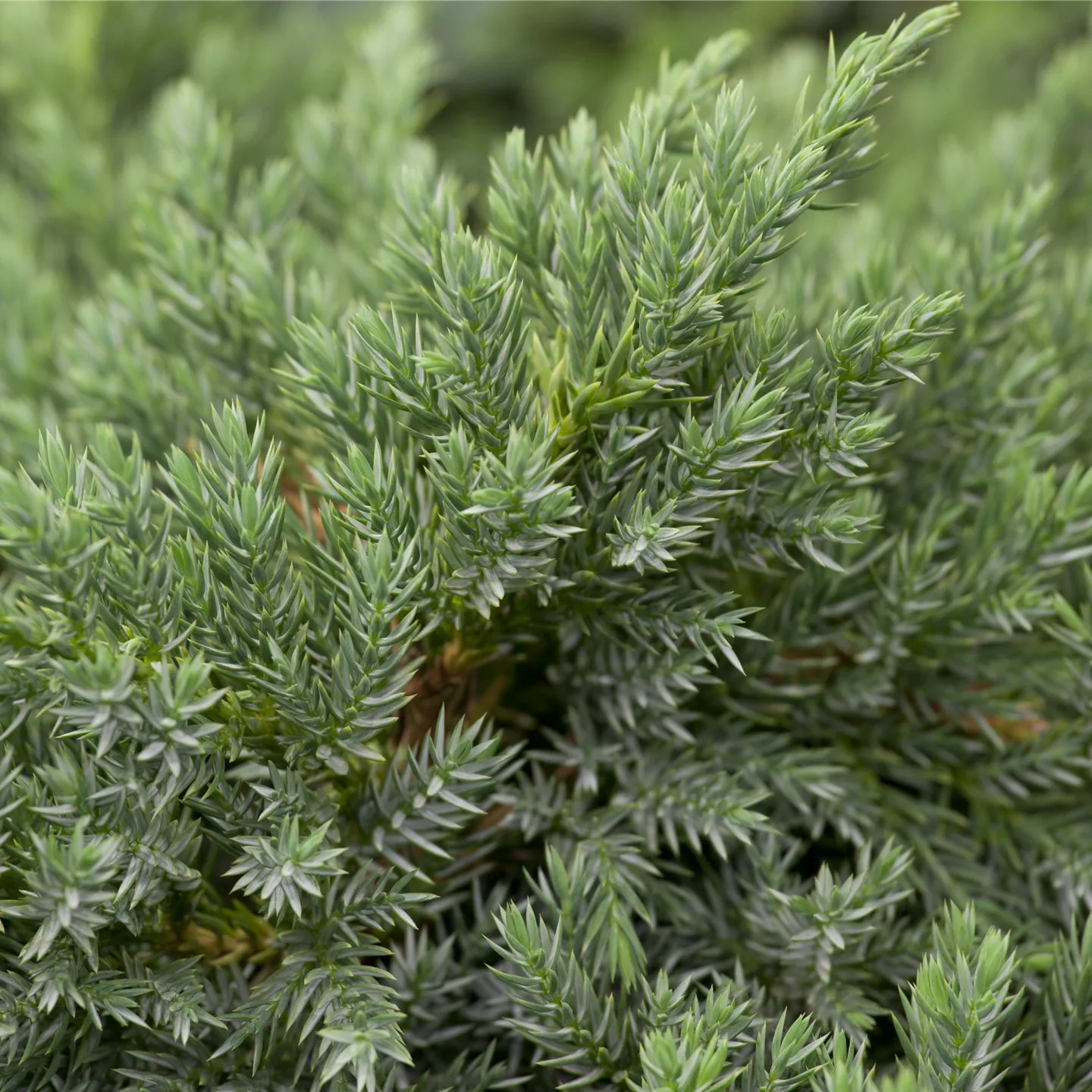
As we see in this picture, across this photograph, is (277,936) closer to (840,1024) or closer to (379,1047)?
(379,1047)

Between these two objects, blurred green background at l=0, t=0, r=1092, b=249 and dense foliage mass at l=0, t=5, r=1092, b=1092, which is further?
blurred green background at l=0, t=0, r=1092, b=249

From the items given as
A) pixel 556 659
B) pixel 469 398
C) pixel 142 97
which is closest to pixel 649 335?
pixel 469 398

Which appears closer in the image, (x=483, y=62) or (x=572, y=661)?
(x=572, y=661)

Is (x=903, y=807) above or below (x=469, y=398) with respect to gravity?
below

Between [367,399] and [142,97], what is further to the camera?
[142,97]

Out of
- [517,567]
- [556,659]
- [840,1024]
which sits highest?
[517,567]

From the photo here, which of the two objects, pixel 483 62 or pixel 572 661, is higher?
pixel 483 62

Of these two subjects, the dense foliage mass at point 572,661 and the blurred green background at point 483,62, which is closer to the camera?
the dense foliage mass at point 572,661

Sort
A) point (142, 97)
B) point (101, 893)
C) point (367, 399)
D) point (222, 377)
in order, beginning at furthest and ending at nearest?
1. point (142, 97)
2. point (222, 377)
3. point (367, 399)
4. point (101, 893)
